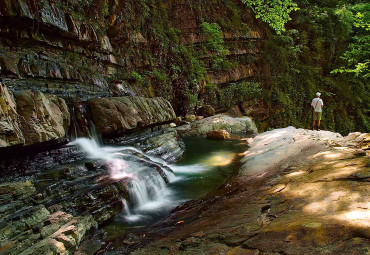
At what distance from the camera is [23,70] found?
5.70m

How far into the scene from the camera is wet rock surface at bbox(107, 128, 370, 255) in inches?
69.7

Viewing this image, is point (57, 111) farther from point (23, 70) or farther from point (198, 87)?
point (198, 87)

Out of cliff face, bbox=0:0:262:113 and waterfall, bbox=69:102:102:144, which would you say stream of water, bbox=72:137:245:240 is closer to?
waterfall, bbox=69:102:102:144

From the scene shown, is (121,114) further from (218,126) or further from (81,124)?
(218,126)

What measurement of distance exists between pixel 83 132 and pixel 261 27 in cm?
1808

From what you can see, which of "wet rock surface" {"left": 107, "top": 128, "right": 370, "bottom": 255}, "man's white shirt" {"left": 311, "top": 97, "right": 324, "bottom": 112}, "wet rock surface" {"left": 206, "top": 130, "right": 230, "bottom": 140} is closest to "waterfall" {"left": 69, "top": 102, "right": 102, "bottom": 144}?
"wet rock surface" {"left": 107, "top": 128, "right": 370, "bottom": 255}

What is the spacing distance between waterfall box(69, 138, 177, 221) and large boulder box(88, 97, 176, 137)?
1.68ft

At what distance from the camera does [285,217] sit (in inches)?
90.7

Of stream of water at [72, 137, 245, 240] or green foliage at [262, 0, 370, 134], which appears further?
green foliage at [262, 0, 370, 134]

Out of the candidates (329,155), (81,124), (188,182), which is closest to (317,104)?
(329,155)

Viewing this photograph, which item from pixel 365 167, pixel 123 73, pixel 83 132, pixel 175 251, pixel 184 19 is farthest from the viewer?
pixel 184 19

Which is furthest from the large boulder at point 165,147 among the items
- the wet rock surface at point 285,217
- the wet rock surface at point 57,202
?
the wet rock surface at point 285,217

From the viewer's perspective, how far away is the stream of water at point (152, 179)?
3931 millimetres

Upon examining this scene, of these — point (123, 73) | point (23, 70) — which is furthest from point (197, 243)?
point (123, 73)
